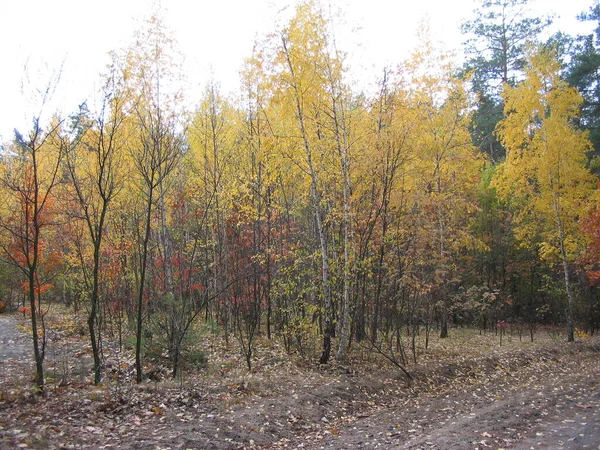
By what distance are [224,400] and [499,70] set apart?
2500 cm

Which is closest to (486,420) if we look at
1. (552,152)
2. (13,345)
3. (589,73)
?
(552,152)

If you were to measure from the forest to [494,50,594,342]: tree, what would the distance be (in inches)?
2.6

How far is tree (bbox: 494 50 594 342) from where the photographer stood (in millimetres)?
14078

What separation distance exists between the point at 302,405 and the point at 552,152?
12326mm

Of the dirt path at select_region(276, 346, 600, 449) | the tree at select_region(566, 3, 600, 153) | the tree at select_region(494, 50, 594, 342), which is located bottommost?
the dirt path at select_region(276, 346, 600, 449)

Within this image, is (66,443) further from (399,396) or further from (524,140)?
(524,140)

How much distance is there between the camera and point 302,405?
7191 millimetres

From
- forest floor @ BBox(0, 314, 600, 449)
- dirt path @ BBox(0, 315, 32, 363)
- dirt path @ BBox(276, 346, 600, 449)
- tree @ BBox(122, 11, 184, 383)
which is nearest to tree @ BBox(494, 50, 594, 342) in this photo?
forest floor @ BBox(0, 314, 600, 449)

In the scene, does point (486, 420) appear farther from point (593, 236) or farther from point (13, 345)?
point (13, 345)

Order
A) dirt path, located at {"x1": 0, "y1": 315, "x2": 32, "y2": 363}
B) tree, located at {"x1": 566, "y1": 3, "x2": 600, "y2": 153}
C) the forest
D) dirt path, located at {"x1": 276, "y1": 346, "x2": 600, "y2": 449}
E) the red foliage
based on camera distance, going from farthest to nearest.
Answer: tree, located at {"x1": 566, "y1": 3, "x2": 600, "y2": 153} → the red foliage → dirt path, located at {"x1": 0, "y1": 315, "x2": 32, "y2": 363} → the forest → dirt path, located at {"x1": 276, "y1": 346, "x2": 600, "y2": 449}

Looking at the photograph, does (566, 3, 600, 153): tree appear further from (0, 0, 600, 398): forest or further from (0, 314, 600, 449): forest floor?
(0, 314, 600, 449): forest floor

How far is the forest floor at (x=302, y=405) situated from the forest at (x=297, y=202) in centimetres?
58

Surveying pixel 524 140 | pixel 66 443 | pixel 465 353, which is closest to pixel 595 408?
pixel 465 353

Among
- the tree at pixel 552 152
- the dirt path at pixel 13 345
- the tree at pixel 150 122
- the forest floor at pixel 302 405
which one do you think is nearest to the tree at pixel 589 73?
the tree at pixel 552 152
